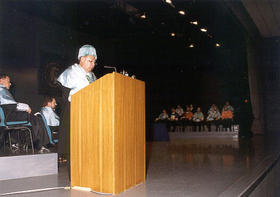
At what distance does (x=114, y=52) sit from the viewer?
42.9ft

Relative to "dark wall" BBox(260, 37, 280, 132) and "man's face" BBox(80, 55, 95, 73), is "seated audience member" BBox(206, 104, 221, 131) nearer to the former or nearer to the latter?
"dark wall" BBox(260, 37, 280, 132)

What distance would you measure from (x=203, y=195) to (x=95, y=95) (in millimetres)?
1175

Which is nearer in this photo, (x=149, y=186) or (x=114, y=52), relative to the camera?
(x=149, y=186)

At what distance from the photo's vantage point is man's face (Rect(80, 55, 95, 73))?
3252 mm

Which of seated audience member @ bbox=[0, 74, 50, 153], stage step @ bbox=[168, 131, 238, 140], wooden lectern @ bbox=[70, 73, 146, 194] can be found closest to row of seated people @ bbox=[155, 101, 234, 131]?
stage step @ bbox=[168, 131, 238, 140]

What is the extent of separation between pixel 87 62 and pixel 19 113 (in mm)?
1803

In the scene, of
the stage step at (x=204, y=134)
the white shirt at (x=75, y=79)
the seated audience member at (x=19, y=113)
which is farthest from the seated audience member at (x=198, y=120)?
the white shirt at (x=75, y=79)

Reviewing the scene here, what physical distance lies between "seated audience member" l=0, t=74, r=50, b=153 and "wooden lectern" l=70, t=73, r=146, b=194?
1.82 metres

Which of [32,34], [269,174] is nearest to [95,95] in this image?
[269,174]

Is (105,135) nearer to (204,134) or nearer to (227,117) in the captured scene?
(204,134)

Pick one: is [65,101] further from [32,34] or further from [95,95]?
[32,34]

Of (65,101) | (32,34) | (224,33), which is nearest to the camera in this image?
(65,101)

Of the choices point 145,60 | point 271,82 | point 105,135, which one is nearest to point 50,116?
point 105,135

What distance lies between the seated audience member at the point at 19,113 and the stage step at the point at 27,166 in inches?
17.2
